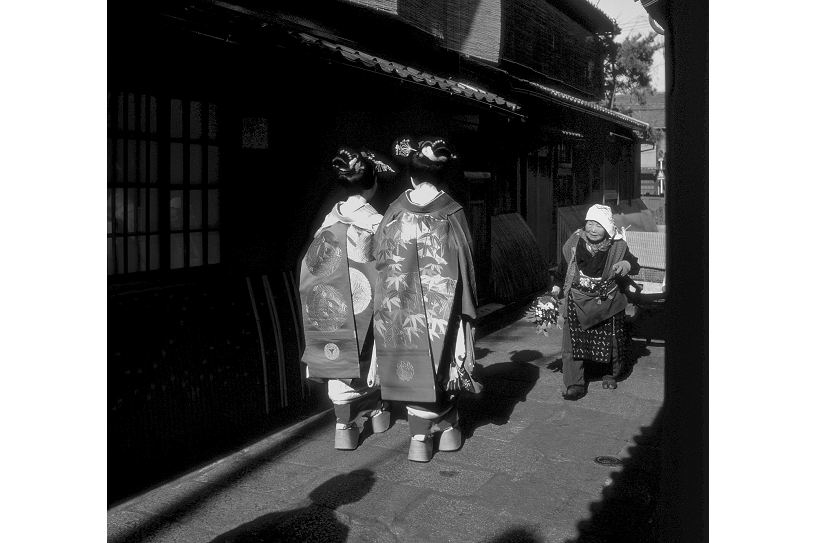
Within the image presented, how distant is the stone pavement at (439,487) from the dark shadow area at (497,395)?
34 mm

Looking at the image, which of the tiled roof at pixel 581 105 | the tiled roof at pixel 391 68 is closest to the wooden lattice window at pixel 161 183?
→ the tiled roof at pixel 391 68

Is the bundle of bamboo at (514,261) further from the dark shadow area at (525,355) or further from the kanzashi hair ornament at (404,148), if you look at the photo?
the kanzashi hair ornament at (404,148)

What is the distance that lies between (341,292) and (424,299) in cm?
59

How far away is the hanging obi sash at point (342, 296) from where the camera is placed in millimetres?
5141

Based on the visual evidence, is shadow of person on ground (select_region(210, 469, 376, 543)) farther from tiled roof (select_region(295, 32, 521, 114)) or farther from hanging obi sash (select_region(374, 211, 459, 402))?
tiled roof (select_region(295, 32, 521, 114))

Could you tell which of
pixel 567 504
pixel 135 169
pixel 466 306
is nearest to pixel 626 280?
pixel 466 306

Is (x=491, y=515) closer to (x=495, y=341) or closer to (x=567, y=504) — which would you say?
(x=567, y=504)

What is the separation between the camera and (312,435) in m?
5.71

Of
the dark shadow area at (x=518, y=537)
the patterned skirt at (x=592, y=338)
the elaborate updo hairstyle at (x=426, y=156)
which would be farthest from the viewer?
the patterned skirt at (x=592, y=338)

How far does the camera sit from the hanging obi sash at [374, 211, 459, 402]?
493cm

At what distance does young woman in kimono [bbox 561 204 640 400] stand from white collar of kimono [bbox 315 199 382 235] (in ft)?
7.27

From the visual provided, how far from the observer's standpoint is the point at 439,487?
15.2ft

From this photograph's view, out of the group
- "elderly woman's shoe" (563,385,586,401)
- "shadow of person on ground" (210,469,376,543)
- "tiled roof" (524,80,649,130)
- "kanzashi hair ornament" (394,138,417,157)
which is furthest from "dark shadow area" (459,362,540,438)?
"tiled roof" (524,80,649,130)
